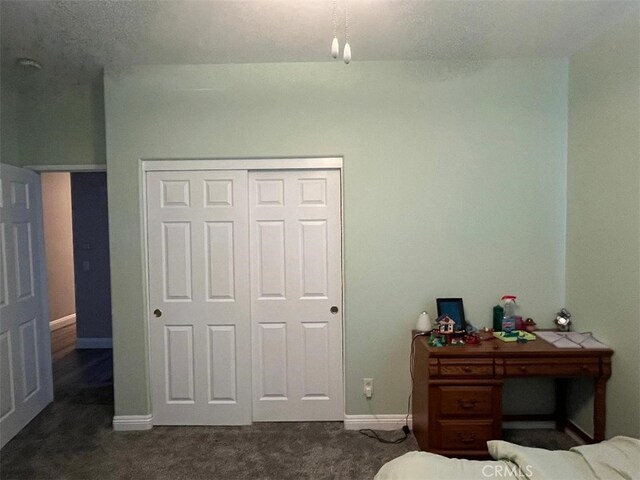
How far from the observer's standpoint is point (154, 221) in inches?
109

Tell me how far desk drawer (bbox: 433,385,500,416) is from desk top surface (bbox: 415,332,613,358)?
0.69ft

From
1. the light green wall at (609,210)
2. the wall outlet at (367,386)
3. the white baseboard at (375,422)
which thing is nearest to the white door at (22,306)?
the white baseboard at (375,422)

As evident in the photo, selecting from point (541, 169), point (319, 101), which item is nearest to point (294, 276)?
point (319, 101)

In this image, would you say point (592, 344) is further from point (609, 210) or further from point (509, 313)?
point (609, 210)

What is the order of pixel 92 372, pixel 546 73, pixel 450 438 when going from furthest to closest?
pixel 92 372 → pixel 546 73 → pixel 450 438

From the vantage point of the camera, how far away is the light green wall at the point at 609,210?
2.07m

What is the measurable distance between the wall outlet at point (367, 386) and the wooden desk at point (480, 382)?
1.74 ft

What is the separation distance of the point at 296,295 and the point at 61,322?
4.61 meters

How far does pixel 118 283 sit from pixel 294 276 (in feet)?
4.29

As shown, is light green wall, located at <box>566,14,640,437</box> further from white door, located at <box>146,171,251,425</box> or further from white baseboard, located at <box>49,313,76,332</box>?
white baseboard, located at <box>49,313,76,332</box>

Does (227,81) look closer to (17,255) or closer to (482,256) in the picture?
(17,255)

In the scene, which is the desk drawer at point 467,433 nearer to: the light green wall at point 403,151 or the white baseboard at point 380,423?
the white baseboard at point 380,423

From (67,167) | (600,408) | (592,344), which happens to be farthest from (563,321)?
(67,167)

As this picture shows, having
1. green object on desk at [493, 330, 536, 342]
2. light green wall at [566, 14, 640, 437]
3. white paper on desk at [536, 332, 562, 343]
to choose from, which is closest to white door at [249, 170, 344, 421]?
green object on desk at [493, 330, 536, 342]
